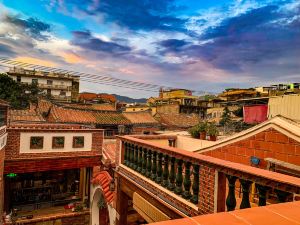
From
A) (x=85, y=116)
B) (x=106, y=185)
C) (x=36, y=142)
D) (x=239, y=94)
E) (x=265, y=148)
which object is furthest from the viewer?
(x=239, y=94)

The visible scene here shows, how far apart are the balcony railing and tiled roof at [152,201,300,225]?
816 mm

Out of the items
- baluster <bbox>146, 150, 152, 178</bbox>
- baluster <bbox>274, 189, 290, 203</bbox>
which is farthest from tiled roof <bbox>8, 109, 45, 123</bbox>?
baluster <bbox>274, 189, 290, 203</bbox>

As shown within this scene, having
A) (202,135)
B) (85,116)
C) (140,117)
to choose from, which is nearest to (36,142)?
(202,135)

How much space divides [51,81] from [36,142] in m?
50.9

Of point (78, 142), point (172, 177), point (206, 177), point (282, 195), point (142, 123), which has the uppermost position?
point (282, 195)

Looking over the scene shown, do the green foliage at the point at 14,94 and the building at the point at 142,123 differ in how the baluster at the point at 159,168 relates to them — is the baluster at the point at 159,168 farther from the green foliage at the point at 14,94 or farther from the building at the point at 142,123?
the green foliage at the point at 14,94

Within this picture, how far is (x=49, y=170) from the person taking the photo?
1514 cm

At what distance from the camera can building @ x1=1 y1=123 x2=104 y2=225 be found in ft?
45.3

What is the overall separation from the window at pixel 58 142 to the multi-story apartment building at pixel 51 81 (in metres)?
44.7

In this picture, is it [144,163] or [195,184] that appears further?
[144,163]

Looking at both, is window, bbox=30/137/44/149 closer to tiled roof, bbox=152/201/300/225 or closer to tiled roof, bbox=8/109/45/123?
tiled roof, bbox=8/109/45/123

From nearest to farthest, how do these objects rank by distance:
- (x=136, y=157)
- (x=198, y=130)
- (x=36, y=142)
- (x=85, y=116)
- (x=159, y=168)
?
(x=159, y=168) → (x=136, y=157) → (x=198, y=130) → (x=36, y=142) → (x=85, y=116)

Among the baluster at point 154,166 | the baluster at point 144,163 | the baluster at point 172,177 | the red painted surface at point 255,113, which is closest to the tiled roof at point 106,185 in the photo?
the baluster at point 144,163

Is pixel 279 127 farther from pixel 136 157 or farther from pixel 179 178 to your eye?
pixel 136 157
